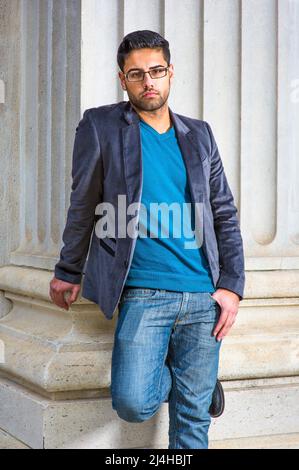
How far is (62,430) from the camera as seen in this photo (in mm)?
4227

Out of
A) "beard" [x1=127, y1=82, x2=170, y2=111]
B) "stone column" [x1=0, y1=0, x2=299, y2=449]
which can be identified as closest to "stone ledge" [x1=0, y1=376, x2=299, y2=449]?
"stone column" [x1=0, y1=0, x2=299, y2=449]

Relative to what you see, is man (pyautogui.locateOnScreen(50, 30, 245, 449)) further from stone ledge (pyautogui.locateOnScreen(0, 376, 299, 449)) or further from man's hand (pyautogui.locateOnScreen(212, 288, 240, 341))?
stone ledge (pyautogui.locateOnScreen(0, 376, 299, 449))

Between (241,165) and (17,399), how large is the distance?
166 centimetres

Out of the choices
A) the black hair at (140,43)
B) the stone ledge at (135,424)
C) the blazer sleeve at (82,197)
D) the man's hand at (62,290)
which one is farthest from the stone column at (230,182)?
the black hair at (140,43)

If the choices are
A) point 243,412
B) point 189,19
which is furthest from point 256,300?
point 189,19

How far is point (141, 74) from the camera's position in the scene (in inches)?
146

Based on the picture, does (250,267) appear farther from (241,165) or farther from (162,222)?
(162,222)

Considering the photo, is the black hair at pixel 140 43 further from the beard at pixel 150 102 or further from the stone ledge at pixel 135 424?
the stone ledge at pixel 135 424

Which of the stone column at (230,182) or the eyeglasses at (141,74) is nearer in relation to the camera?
the eyeglasses at (141,74)

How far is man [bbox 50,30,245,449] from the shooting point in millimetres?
A: 3697

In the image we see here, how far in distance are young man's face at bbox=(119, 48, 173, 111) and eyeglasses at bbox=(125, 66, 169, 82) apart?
0.01 metres

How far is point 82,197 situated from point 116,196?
152mm

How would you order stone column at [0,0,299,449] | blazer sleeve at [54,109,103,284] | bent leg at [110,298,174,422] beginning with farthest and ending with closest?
stone column at [0,0,299,449] → blazer sleeve at [54,109,103,284] → bent leg at [110,298,174,422]

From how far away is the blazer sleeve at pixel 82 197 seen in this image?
3787 mm
